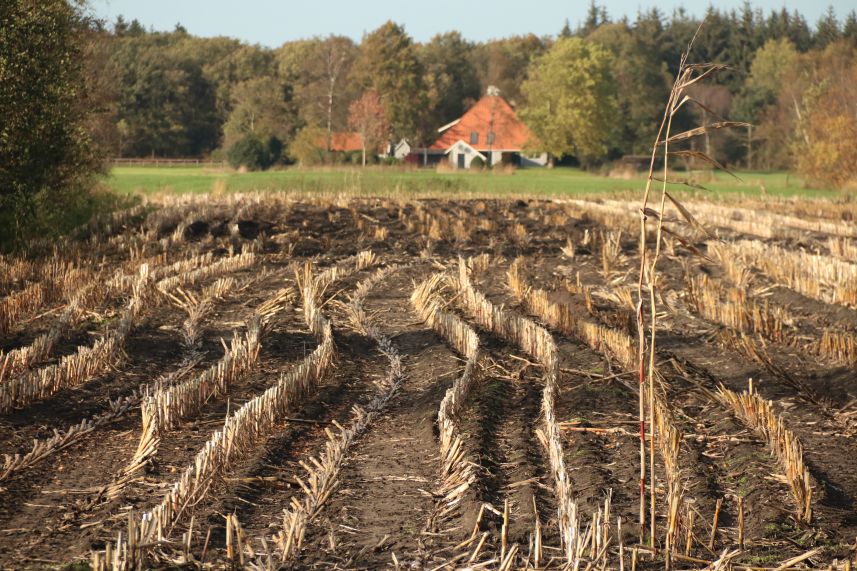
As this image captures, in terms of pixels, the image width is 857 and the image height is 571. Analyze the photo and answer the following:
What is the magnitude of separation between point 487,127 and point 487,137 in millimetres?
999

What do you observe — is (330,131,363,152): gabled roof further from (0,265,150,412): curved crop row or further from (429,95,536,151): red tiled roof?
(0,265,150,412): curved crop row

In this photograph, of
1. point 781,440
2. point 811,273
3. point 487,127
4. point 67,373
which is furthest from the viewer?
point 487,127

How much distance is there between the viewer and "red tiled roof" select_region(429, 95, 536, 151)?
80.9m

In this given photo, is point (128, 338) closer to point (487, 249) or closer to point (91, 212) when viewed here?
point (487, 249)

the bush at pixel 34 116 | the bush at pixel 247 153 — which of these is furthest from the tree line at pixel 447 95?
the bush at pixel 34 116

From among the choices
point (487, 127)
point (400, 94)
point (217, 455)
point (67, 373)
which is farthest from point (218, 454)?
point (487, 127)

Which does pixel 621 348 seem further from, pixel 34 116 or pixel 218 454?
pixel 34 116

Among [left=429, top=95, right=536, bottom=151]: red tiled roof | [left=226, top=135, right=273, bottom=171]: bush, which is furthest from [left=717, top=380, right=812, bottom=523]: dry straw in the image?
[left=429, top=95, right=536, bottom=151]: red tiled roof

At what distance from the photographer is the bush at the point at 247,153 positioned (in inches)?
2510

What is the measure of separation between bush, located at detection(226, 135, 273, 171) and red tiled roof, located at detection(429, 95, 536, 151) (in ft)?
66.1

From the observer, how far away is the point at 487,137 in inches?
3174

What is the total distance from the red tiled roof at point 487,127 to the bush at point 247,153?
2014 cm

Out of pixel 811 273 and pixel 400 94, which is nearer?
pixel 811 273

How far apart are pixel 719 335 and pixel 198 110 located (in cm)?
7187
